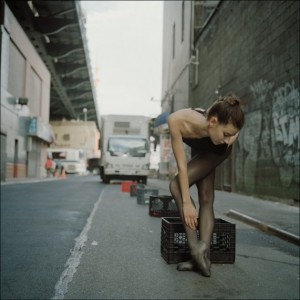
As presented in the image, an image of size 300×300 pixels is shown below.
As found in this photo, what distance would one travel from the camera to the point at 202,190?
1.21 meters

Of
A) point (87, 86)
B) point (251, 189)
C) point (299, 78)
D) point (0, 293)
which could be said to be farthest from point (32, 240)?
point (87, 86)

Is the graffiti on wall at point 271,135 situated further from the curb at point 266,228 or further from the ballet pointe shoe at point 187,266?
the ballet pointe shoe at point 187,266

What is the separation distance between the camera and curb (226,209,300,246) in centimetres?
716

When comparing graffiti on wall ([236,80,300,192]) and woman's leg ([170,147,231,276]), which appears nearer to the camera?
woman's leg ([170,147,231,276])

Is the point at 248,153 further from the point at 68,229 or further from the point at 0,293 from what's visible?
the point at 0,293

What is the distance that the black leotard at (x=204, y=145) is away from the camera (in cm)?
110

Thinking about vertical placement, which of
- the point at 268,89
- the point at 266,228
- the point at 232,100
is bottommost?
the point at 266,228

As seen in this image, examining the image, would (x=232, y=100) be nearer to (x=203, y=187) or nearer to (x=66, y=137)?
(x=203, y=187)

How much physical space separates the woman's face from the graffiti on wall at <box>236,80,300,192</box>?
1177cm

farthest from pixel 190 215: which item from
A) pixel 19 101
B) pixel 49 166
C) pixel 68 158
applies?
pixel 68 158

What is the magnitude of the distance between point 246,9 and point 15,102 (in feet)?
73.7

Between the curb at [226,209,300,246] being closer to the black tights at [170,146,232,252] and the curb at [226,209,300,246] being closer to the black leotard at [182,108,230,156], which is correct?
the black tights at [170,146,232,252]

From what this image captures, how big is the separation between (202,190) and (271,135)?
534 inches

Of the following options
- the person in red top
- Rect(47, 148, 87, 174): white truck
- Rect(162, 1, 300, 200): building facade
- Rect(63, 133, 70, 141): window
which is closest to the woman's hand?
Rect(162, 1, 300, 200): building facade
